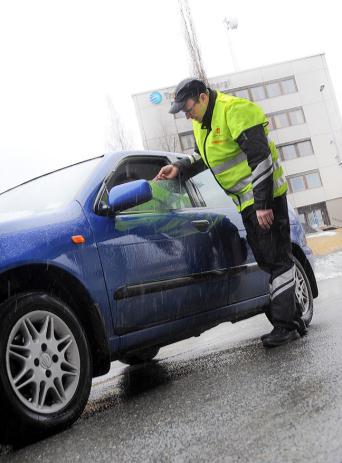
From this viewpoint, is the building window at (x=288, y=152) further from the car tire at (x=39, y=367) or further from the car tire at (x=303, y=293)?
the car tire at (x=39, y=367)

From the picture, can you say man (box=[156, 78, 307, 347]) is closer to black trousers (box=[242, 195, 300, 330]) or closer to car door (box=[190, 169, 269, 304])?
black trousers (box=[242, 195, 300, 330])

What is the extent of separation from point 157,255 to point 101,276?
0.49 m

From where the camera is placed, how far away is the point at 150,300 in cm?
340

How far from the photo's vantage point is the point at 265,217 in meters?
3.98

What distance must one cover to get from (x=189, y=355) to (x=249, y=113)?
2109 mm

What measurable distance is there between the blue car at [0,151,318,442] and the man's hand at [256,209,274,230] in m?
0.34

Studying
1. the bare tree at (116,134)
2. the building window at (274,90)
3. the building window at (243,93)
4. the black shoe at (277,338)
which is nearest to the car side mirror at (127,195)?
the black shoe at (277,338)

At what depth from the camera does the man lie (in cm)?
398

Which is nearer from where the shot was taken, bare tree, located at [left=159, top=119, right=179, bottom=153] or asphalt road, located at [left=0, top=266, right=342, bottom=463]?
asphalt road, located at [left=0, top=266, right=342, bottom=463]

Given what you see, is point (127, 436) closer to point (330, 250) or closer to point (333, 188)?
point (330, 250)

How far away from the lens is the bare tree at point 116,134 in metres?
30.9

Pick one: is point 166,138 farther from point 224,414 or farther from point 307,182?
point 224,414

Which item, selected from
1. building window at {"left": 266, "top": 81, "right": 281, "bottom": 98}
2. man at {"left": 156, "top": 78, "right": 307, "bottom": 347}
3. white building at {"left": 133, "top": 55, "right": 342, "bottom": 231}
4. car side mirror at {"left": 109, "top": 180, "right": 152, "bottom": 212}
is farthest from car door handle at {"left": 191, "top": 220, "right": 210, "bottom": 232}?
building window at {"left": 266, "top": 81, "right": 281, "bottom": 98}

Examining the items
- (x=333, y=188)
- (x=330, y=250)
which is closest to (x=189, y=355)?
(x=330, y=250)
